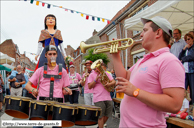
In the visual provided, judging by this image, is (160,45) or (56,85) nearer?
(160,45)

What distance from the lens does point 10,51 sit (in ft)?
133

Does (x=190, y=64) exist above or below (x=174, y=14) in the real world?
below

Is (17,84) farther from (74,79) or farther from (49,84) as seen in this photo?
(49,84)

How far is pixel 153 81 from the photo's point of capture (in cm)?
148

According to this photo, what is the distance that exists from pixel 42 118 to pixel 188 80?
3.80 meters

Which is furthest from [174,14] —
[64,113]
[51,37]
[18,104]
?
Result: [18,104]

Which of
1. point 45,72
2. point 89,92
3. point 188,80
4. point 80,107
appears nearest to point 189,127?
point 188,80

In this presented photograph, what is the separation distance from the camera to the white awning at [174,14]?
4613 millimetres

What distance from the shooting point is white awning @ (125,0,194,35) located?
4.61m

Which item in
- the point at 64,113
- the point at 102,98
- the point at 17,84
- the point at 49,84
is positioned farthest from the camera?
the point at 17,84

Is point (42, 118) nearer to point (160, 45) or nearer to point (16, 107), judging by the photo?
point (16, 107)

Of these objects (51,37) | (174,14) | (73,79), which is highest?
(174,14)

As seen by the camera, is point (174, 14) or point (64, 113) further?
point (174, 14)

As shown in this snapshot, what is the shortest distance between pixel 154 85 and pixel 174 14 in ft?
17.3
